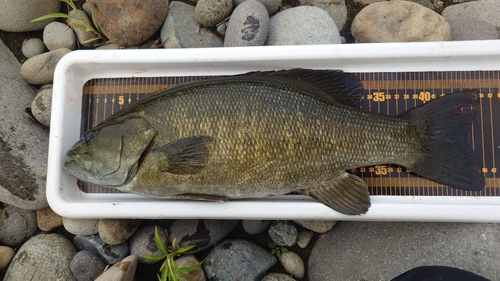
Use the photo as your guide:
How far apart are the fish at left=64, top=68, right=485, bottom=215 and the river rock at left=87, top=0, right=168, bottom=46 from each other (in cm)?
88

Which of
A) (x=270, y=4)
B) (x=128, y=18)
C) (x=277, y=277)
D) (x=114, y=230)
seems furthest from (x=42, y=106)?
(x=277, y=277)

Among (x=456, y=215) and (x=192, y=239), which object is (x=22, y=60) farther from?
(x=456, y=215)

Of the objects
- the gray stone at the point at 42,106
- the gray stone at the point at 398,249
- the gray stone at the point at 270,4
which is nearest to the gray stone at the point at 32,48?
the gray stone at the point at 42,106

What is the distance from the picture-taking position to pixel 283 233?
8.34ft

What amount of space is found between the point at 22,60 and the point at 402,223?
3310 mm

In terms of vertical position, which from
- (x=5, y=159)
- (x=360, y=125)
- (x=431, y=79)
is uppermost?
(x=431, y=79)

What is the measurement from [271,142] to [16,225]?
2.16 meters

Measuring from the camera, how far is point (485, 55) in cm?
223

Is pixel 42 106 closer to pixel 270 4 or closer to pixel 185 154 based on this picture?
pixel 185 154

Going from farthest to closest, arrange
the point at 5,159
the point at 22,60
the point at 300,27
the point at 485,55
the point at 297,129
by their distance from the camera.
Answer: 1. the point at 22,60
2. the point at 300,27
3. the point at 5,159
4. the point at 485,55
5. the point at 297,129

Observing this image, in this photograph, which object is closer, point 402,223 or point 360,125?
point 360,125

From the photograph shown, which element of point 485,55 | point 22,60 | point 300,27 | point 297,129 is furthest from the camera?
point 22,60

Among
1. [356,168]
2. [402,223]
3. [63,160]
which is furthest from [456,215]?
[63,160]

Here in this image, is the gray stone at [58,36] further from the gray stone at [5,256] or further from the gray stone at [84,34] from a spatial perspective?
the gray stone at [5,256]
